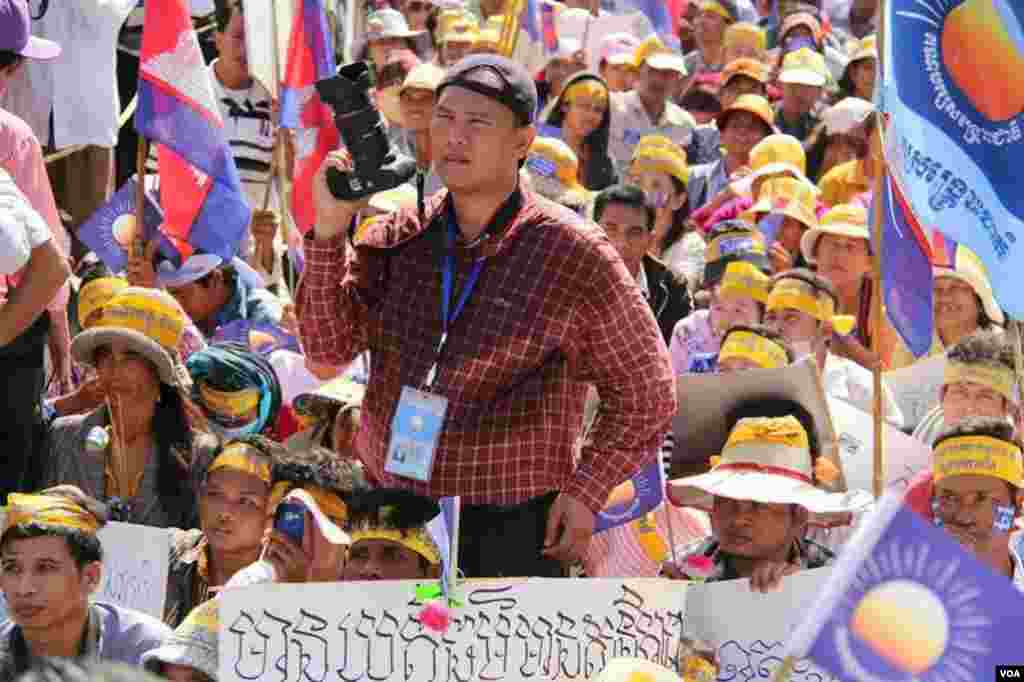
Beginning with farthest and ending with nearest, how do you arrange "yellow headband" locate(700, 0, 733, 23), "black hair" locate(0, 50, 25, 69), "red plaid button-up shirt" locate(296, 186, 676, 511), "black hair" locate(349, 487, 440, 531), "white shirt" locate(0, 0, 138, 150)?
1. "yellow headband" locate(700, 0, 733, 23)
2. "white shirt" locate(0, 0, 138, 150)
3. "black hair" locate(0, 50, 25, 69)
4. "black hair" locate(349, 487, 440, 531)
5. "red plaid button-up shirt" locate(296, 186, 676, 511)

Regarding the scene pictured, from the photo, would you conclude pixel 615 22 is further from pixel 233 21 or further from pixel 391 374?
pixel 391 374

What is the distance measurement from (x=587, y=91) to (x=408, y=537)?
22.7 feet

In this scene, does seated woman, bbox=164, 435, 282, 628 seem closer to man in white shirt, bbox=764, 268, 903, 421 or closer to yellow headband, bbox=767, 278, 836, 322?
man in white shirt, bbox=764, 268, 903, 421

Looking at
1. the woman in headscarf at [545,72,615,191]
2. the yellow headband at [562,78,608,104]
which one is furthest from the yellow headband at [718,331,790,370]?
the yellow headband at [562,78,608,104]

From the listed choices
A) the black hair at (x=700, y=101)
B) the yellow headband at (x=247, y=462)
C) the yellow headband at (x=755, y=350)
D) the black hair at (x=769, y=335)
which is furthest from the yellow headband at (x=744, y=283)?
the black hair at (x=700, y=101)

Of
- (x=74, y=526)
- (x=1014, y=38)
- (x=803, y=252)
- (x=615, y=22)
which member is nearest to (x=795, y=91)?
(x=615, y=22)

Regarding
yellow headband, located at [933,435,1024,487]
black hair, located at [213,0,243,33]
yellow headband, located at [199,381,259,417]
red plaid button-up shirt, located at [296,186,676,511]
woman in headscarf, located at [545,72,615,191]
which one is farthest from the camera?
woman in headscarf, located at [545,72,615,191]

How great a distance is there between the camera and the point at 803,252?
11.0 metres

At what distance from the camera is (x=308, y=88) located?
9.84 metres

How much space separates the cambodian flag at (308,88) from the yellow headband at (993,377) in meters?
2.47

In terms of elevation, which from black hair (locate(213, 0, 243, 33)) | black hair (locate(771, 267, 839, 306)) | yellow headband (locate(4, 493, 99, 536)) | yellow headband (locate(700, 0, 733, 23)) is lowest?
yellow headband (locate(4, 493, 99, 536))

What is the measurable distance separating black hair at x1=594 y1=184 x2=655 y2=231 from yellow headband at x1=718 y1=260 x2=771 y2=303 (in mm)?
473

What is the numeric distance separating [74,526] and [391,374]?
925 mm

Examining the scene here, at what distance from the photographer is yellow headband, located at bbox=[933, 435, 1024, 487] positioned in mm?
7426
